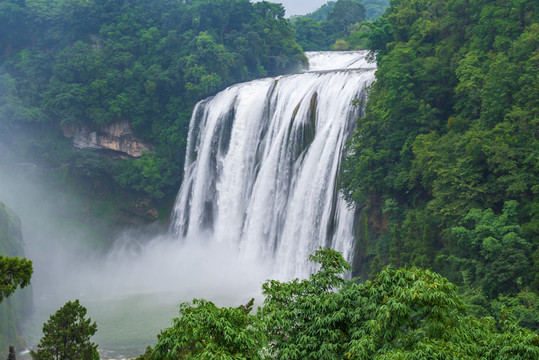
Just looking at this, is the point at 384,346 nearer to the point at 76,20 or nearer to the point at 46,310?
the point at 46,310

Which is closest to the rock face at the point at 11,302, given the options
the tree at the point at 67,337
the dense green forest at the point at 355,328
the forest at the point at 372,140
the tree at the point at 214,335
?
the forest at the point at 372,140

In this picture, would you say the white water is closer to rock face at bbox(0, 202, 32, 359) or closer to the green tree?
rock face at bbox(0, 202, 32, 359)

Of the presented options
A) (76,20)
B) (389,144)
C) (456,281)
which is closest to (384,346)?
(456,281)

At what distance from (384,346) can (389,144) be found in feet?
54.5

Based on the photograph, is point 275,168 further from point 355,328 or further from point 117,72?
point 355,328

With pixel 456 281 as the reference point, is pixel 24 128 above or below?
above

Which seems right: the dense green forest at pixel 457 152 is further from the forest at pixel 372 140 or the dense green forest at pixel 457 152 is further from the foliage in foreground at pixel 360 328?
the foliage in foreground at pixel 360 328

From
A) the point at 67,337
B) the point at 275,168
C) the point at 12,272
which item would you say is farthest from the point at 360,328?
the point at 275,168

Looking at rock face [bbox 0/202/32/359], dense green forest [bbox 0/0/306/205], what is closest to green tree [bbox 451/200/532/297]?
rock face [bbox 0/202/32/359]

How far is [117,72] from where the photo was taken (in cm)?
4500

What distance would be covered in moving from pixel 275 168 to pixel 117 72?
2038cm

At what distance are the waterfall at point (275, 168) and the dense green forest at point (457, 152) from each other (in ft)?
6.55

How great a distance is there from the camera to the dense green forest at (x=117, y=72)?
43938 mm

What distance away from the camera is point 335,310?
10242mm
